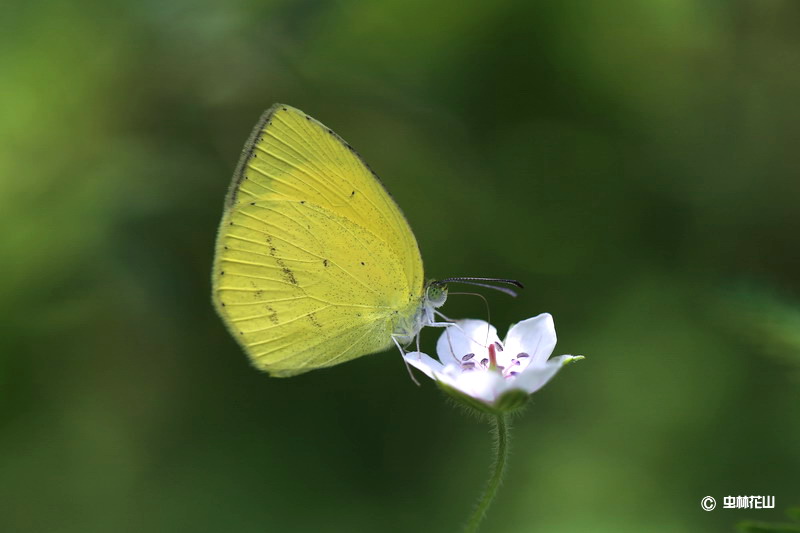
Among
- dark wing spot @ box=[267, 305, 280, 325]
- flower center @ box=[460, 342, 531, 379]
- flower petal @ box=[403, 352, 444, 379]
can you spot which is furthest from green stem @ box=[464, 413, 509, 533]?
dark wing spot @ box=[267, 305, 280, 325]

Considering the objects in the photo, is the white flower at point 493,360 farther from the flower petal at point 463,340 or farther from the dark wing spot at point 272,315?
the dark wing spot at point 272,315

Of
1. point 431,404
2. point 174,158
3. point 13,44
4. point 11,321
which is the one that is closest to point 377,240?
point 431,404

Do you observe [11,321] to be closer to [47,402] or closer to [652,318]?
[47,402]

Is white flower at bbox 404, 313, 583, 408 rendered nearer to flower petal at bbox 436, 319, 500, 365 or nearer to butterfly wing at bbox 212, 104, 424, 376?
flower petal at bbox 436, 319, 500, 365

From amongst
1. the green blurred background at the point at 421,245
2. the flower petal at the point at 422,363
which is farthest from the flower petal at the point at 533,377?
the green blurred background at the point at 421,245

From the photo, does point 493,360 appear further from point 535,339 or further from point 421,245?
point 421,245
